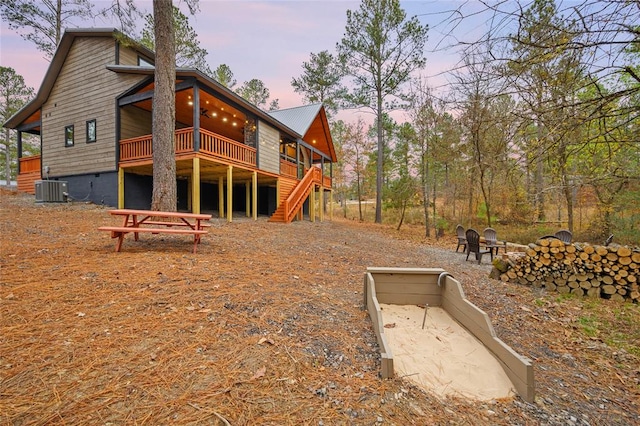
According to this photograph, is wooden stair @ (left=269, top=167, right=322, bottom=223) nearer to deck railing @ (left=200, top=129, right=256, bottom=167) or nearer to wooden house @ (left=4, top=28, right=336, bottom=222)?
wooden house @ (left=4, top=28, right=336, bottom=222)

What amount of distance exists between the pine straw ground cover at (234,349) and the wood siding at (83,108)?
824 cm

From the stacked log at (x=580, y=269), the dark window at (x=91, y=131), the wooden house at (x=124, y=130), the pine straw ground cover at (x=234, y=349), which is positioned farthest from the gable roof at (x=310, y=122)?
the pine straw ground cover at (x=234, y=349)

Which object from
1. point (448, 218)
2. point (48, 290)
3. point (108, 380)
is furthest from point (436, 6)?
point (448, 218)

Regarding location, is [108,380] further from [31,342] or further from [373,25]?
[373,25]

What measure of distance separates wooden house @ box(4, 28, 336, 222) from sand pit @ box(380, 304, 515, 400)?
26.1 feet

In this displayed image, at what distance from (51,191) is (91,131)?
2.94 meters

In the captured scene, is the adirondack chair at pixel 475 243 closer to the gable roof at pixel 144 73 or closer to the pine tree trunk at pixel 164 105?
the pine tree trunk at pixel 164 105

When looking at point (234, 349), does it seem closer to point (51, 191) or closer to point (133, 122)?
point (133, 122)

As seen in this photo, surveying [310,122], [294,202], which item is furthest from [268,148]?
[310,122]

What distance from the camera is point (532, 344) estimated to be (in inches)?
114

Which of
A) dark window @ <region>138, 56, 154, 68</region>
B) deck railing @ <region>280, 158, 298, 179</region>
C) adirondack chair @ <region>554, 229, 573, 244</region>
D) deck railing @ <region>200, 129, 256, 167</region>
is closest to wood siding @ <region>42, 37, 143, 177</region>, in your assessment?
dark window @ <region>138, 56, 154, 68</region>

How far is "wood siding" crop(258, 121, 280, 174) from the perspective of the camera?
40.8 feet

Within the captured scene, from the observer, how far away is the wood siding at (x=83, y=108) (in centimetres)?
1045

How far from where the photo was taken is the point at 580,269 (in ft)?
15.5
